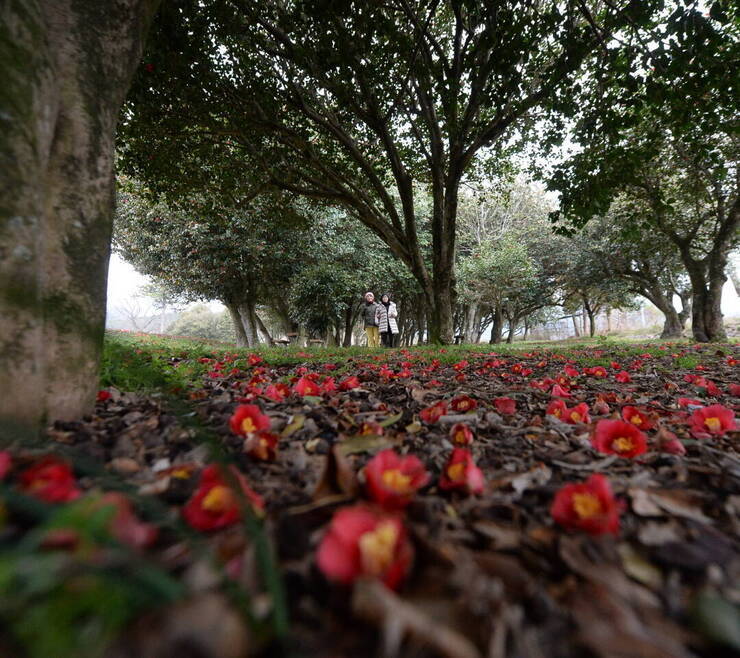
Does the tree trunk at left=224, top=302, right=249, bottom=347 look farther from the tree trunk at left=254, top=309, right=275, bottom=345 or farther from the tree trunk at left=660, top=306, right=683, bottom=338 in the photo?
the tree trunk at left=660, top=306, right=683, bottom=338

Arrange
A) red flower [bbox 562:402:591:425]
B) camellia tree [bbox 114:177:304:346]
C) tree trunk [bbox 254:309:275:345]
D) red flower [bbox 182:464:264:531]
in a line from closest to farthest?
red flower [bbox 182:464:264:531] < red flower [bbox 562:402:591:425] < camellia tree [bbox 114:177:304:346] < tree trunk [bbox 254:309:275:345]

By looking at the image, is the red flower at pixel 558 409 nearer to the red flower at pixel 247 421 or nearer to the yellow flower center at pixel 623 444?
the yellow flower center at pixel 623 444

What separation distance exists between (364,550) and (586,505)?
1.69 feet

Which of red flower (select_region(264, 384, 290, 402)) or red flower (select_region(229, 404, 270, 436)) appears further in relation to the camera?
red flower (select_region(264, 384, 290, 402))

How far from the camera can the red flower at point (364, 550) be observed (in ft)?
1.79

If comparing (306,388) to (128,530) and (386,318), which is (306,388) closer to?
(128,530)

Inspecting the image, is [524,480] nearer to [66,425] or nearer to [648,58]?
[66,425]

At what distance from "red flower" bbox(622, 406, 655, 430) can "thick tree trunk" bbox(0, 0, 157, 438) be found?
7.38 feet

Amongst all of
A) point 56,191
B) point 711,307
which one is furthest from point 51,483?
point 711,307

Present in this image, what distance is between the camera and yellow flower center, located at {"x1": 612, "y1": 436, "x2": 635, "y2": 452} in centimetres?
119

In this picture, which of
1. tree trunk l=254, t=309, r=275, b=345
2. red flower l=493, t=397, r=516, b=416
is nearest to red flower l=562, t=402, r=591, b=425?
red flower l=493, t=397, r=516, b=416

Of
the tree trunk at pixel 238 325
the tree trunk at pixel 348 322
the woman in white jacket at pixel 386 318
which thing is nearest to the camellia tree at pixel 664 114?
the woman in white jacket at pixel 386 318

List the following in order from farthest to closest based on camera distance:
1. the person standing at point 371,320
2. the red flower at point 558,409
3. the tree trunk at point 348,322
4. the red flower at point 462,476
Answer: the tree trunk at point 348,322 → the person standing at point 371,320 → the red flower at point 558,409 → the red flower at point 462,476

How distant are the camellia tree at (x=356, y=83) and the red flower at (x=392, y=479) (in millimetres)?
4388
